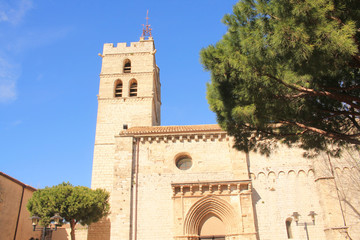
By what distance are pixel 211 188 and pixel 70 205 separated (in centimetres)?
785

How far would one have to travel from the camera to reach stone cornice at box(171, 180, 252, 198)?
15.8 m

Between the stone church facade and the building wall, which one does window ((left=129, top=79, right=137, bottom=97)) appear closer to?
the stone church facade

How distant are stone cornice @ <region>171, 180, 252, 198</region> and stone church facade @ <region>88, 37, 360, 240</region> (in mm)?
52

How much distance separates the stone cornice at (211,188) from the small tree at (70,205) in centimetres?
470

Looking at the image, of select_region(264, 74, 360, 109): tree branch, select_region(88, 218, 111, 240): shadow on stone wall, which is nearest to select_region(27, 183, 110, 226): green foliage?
select_region(88, 218, 111, 240): shadow on stone wall

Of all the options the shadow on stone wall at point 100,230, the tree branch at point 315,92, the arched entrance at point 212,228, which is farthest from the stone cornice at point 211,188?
the tree branch at point 315,92

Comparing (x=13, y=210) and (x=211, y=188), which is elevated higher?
(x=211, y=188)

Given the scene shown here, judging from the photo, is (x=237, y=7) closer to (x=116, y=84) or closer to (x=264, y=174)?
(x=264, y=174)

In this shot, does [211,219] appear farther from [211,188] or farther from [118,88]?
[118,88]

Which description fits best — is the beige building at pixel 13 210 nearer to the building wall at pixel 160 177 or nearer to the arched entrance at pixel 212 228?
the building wall at pixel 160 177

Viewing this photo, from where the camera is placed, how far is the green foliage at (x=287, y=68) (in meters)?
6.07

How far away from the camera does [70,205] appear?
16594 mm

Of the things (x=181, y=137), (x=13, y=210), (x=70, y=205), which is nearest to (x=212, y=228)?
(x=181, y=137)

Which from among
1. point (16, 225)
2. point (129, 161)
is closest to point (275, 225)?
point (129, 161)
